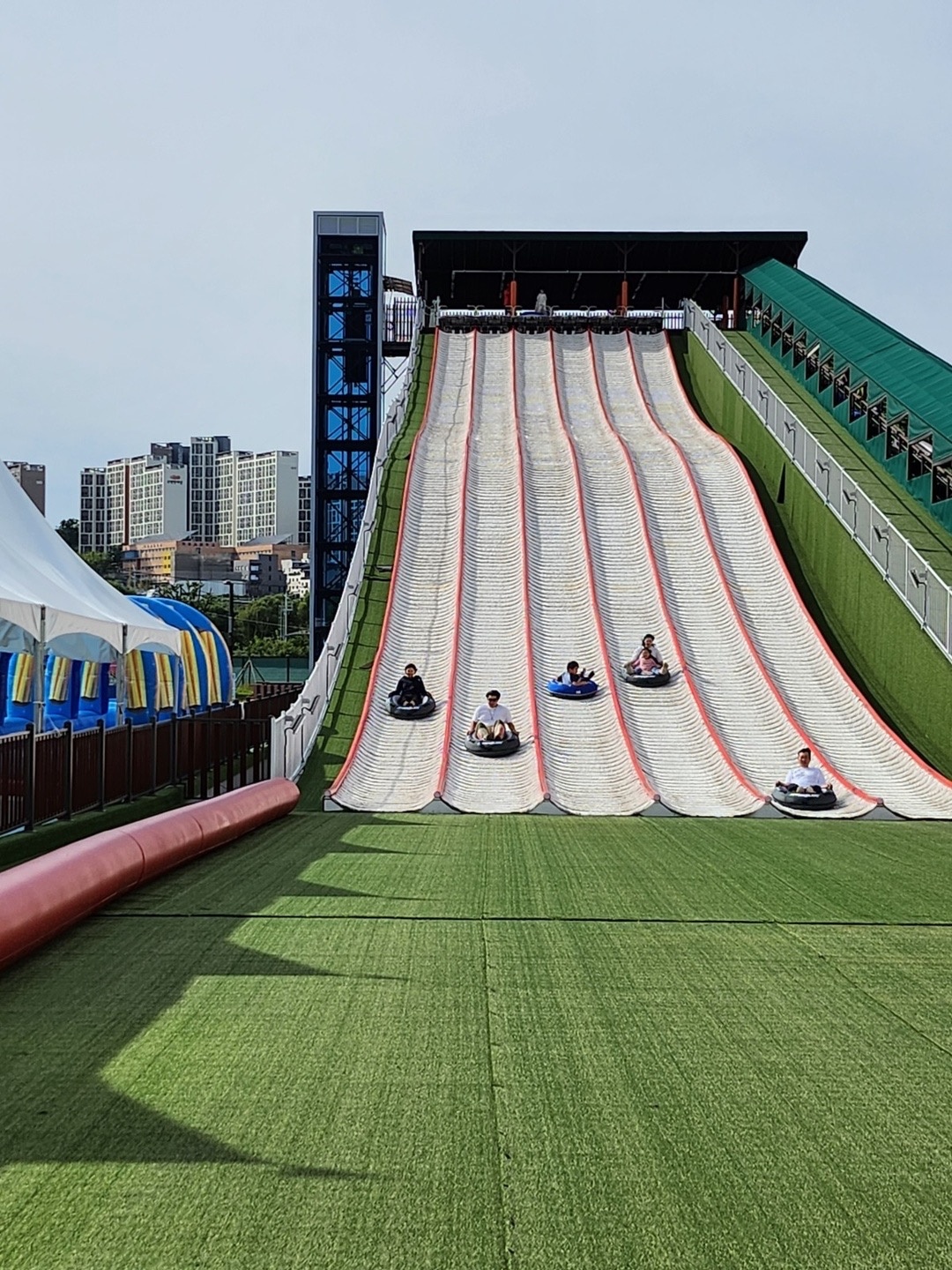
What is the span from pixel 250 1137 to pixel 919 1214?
166cm

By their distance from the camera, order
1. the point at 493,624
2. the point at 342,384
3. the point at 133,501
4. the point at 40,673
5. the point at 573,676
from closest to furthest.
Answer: the point at 40,673
the point at 573,676
the point at 493,624
the point at 342,384
the point at 133,501

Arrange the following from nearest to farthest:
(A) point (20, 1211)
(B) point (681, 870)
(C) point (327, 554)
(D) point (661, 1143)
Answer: (A) point (20, 1211) → (D) point (661, 1143) → (B) point (681, 870) → (C) point (327, 554)

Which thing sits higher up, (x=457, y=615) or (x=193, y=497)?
(x=193, y=497)

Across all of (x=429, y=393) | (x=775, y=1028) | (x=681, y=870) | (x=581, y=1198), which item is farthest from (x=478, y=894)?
(x=429, y=393)

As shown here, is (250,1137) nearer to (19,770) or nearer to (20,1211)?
(20,1211)

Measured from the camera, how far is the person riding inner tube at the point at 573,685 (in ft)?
49.6

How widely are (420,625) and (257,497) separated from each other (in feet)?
406

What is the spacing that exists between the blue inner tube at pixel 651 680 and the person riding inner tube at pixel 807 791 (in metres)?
3.62

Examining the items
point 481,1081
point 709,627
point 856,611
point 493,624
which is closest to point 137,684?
point 493,624

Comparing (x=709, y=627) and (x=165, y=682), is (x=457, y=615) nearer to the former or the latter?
(x=709, y=627)

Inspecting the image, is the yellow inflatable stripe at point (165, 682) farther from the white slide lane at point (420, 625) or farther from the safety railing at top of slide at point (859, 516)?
the safety railing at top of slide at point (859, 516)

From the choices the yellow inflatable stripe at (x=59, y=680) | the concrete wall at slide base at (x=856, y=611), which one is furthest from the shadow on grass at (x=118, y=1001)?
the yellow inflatable stripe at (x=59, y=680)

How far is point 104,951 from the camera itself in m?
5.71

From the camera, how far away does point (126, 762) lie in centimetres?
1134
